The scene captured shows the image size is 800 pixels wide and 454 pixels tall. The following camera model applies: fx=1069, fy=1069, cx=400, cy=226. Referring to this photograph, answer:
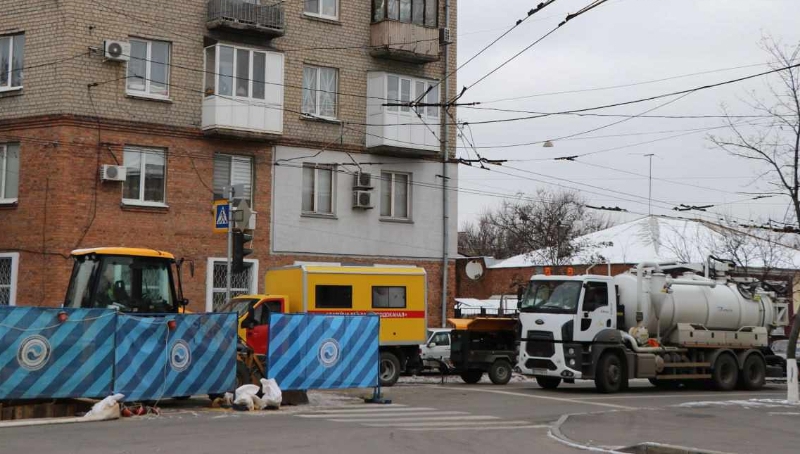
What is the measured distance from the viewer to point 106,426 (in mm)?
15547

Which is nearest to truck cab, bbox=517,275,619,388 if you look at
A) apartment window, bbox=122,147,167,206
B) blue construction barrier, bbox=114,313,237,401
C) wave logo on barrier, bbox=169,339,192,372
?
blue construction barrier, bbox=114,313,237,401

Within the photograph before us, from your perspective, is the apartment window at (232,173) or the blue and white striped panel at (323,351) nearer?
the blue and white striped panel at (323,351)

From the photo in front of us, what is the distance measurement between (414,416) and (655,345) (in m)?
10.2

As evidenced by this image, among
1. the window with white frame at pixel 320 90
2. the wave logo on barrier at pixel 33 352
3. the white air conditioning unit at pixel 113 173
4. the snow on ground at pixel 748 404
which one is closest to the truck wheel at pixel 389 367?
the snow on ground at pixel 748 404

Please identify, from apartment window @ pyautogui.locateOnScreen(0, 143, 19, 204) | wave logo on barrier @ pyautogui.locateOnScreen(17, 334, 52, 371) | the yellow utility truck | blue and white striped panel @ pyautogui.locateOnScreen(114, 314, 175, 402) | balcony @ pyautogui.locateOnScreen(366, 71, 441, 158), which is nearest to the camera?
wave logo on barrier @ pyautogui.locateOnScreen(17, 334, 52, 371)

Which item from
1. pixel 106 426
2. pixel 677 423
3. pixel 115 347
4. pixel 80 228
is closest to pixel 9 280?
pixel 80 228

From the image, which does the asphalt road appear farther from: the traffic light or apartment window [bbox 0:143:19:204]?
apartment window [bbox 0:143:19:204]

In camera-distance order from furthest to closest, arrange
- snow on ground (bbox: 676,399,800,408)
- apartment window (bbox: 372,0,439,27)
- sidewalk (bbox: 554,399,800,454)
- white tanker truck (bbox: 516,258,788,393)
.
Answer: apartment window (bbox: 372,0,439,27) → white tanker truck (bbox: 516,258,788,393) → snow on ground (bbox: 676,399,800,408) → sidewalk (bbox: 554,399,800,454)

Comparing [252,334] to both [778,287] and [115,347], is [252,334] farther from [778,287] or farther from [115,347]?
[778,287]

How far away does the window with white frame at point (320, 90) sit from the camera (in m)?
34.3

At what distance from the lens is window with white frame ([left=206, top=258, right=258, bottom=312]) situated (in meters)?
32.0

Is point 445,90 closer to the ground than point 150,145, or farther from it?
farther from it

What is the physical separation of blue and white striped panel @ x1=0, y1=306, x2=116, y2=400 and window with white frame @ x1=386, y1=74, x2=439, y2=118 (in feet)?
62.1

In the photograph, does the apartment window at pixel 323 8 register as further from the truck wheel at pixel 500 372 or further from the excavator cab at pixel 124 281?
the excavator cab at pixel 124 281
